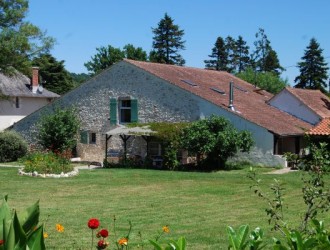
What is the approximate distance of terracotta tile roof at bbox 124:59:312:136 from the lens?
2914cm

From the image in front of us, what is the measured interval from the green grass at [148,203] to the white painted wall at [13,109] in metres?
18.4

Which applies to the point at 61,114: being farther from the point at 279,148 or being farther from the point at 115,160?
the point at 279,148

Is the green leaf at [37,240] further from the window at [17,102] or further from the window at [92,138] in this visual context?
the window at [17,102]

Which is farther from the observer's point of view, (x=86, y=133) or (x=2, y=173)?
(x=86, y=133)

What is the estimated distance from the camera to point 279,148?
1193 inches

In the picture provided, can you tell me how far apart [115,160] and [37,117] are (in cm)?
686

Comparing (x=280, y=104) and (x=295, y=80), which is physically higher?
(x=295, y=80)

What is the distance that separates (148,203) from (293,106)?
829 inches

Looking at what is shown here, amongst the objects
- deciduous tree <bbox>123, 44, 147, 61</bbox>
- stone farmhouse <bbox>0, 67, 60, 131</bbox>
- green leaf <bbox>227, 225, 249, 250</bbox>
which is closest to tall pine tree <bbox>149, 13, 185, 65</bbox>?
deciduous tree <bbox>123, 44, 147, 61</bbox>

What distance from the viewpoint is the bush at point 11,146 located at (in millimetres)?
32125

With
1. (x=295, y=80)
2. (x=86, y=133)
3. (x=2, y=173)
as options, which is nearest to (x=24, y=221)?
(x=2, y=173)

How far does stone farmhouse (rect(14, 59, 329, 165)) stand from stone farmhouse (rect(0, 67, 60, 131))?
6763mm

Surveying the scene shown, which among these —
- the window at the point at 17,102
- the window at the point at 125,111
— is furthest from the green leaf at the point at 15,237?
the window at the point at 17,102

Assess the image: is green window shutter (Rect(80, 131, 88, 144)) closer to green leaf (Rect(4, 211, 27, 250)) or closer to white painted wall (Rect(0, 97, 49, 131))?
white painted wall (Rect(0, 97, 49, 131))
